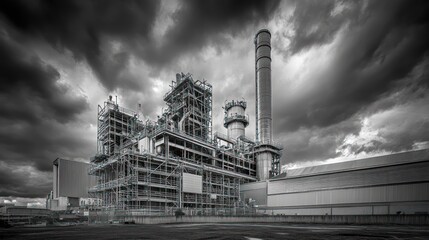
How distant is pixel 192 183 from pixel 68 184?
3830 centimetres

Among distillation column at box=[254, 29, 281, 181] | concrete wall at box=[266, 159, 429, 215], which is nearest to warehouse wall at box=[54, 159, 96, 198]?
distillation column at box=[254, 29, 281, 181]

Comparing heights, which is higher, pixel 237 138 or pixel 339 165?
pixel 237 138

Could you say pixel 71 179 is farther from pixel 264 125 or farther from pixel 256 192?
pixel 264 125

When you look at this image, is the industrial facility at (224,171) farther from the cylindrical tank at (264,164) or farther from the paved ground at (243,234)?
the paved ground at (243,234)

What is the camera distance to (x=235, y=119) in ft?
240

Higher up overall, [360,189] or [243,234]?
[243,234]

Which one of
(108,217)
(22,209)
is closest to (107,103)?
(22,209)

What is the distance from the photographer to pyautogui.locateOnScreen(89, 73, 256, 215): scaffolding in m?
44.2

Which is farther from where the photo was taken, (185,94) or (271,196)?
(185,94)

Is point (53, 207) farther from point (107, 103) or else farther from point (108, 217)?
point (108, 217)

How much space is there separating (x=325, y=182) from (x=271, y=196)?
12.0 m

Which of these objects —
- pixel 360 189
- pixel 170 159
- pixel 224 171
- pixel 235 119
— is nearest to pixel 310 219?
pixel 360 189

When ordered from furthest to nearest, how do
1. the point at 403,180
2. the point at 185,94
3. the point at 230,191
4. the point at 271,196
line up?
the point at 230,191, the point at 185,94, the point at 271,196, the point at 403,180

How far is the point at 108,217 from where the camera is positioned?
32.0 meters
